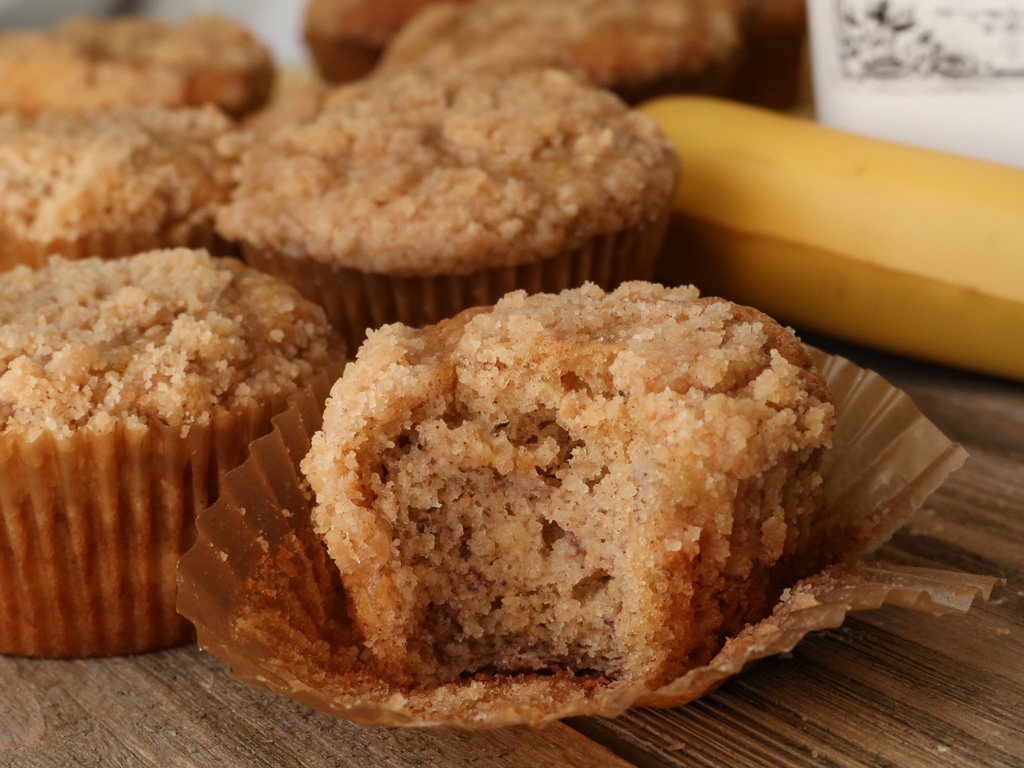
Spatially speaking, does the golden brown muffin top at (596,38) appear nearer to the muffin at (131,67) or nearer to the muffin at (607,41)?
the muffin at (607,41)

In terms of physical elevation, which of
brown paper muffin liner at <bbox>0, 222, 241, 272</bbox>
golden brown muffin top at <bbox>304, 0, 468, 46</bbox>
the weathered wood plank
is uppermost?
golden brown muffin top at <bbox>304, 0, 468, 46</bbox>

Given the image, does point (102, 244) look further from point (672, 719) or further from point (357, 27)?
point (357, 27)

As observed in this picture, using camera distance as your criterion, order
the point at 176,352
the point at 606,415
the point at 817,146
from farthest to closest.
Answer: the point at 817,146 → the point at 176,352 → the point at 606,415

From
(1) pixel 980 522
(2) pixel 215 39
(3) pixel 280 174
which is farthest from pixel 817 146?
(2) pixel 215 39

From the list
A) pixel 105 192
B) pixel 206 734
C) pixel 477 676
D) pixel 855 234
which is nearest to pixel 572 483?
pixel 477 676

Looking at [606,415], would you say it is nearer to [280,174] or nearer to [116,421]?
[116,421]

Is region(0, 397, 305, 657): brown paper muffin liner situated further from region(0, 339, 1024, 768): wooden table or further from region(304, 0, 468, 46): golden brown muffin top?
region(304, 0, 468, 46): golden brown muffin top

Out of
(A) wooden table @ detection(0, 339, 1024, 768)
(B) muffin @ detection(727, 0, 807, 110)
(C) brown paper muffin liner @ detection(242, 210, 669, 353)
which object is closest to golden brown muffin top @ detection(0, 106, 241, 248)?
(C) brown paper muffin liner @ detection(242, 210, 669, 353)
